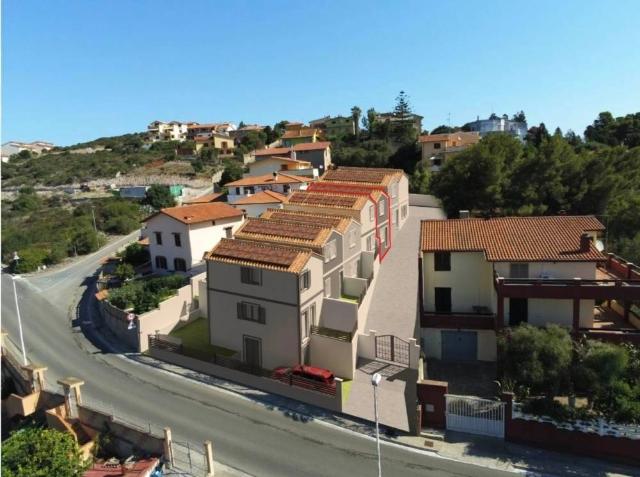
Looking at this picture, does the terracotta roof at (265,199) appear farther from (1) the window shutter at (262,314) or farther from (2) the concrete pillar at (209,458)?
(2) the concrete pillar at (209,458)

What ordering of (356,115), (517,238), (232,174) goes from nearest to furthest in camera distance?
1. (517,238)
2. (232,174)
3. (356,115)

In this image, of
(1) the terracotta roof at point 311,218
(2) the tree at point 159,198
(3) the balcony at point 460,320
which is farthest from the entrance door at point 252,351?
(2) the tree at point 159,198

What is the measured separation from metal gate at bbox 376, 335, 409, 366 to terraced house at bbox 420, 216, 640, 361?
77.8 inches

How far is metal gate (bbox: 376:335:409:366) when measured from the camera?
26016mm

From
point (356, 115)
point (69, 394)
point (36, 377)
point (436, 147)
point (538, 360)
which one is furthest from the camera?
point (356, 115)

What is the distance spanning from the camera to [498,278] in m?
25.1

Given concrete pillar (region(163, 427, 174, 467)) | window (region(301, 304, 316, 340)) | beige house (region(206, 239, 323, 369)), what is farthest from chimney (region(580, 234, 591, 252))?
concrete pillar (region(163, 427, 174, 467))

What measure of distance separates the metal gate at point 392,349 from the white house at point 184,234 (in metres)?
21.9

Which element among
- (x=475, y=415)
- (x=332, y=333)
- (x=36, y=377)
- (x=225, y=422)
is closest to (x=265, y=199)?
(x=332, y=333)

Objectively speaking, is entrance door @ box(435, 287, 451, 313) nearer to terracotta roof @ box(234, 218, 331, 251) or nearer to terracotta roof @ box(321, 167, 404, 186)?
terracotta roof @ box(234, 218, 331, 251)

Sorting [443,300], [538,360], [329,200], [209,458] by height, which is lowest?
[209,458]

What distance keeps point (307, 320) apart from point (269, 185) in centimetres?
3404

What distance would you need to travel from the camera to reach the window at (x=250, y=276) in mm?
27266

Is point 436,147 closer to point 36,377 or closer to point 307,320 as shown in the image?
point 307,320
